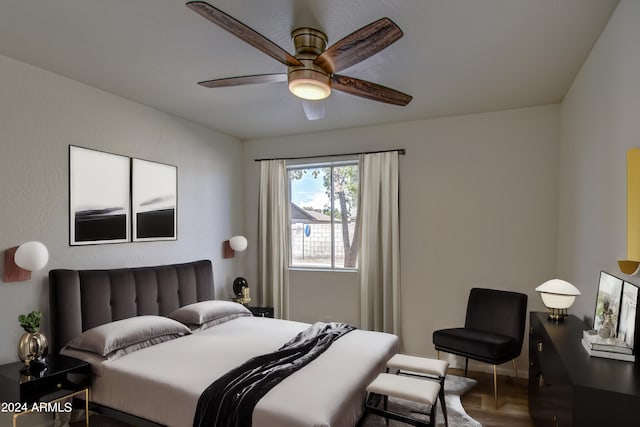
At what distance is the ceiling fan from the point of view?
170cm

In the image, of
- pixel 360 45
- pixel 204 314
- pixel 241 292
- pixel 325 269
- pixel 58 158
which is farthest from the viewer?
pixel 325 269

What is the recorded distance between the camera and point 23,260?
2.45 metres

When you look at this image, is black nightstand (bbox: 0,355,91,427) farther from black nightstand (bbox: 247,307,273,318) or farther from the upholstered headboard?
black nightstand (bbox: 247,307,273,318)

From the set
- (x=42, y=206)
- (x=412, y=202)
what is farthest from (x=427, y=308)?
(x=42, y=206)

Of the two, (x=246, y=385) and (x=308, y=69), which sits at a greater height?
(x=308, y=69)

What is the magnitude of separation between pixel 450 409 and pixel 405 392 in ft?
3.54

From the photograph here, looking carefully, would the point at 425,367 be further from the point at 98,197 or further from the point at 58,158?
the point at 58,158

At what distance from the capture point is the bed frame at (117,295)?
2734 millimetres

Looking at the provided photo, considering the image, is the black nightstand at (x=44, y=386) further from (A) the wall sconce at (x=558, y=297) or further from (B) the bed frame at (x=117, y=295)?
(A) the wall sconce at (x=558, y=297)

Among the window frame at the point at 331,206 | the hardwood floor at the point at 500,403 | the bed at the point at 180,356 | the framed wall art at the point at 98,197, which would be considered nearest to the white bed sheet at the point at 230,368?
the bed at the point at 180,356

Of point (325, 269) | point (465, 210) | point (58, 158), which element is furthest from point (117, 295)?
point (465, 210)

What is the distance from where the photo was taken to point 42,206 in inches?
110

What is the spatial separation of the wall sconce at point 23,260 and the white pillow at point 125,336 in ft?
1.97

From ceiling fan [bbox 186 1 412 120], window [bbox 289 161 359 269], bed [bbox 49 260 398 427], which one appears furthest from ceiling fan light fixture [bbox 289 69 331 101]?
window [bbox 289 161 359 269]
